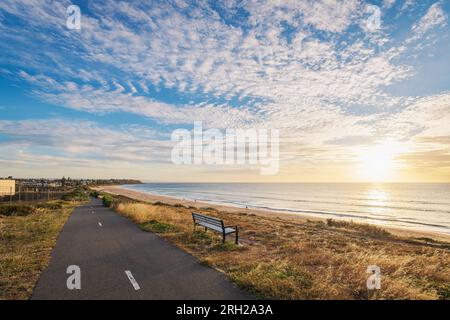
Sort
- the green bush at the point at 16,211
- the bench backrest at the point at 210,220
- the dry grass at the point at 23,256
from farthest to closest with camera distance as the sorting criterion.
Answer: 1. the green bush at the point at 16,211
2. the bench backrest at the point at 210,220
3. the dry grass at the point at 23,256

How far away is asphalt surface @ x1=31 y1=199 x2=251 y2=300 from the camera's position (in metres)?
5.70

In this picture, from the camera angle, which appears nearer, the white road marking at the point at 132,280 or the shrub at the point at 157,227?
the white road marking at the point at 132,280

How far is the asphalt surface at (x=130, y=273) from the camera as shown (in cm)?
570

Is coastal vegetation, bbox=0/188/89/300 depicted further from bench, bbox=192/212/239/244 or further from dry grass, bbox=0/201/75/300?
bench, bbox=192/212/239/244

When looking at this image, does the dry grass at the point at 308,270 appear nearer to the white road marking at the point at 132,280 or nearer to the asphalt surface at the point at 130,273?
the asphalt surface at the point at 130,273

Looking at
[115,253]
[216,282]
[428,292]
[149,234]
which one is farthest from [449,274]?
[149,234]

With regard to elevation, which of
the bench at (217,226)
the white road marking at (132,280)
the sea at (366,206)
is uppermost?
the bench at (217,226)

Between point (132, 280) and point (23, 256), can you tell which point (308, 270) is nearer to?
point (132, 280)

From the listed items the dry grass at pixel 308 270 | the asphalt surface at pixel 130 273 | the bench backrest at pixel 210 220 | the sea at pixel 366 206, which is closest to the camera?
the asphalt surface at pixel 130 273

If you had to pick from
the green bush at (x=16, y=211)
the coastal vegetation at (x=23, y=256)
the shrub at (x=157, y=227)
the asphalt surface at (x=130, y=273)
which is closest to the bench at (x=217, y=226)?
the shrub at (x=157, y=227)

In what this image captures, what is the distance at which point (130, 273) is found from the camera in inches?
279
